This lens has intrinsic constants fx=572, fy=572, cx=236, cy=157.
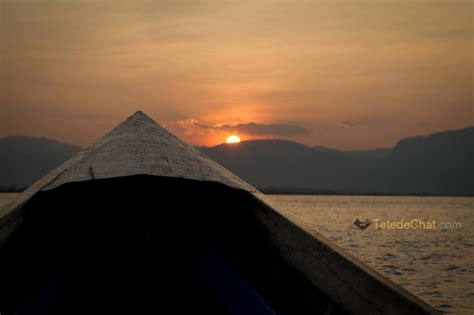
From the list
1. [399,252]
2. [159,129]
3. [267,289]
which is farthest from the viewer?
[399,252]

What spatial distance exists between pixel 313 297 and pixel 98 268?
229 centimetres

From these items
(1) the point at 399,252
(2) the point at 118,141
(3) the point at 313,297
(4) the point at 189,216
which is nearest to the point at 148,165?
(2) the point at 118,141

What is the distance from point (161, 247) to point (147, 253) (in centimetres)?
24

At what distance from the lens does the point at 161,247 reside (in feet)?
20.1

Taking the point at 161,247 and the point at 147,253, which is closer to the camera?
the point at 147,253

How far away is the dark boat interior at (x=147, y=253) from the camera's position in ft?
17.6

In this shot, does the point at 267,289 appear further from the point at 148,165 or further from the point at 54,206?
the point at 54,206

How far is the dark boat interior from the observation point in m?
5.36

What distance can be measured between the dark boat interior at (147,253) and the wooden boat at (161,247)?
0.04ft

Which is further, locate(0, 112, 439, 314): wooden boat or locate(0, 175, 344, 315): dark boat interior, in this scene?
locate(0, 175, 344, 315): dark boat interior

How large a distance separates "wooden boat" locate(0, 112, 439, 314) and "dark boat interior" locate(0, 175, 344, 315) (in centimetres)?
1

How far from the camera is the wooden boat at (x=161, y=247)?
4.88 meters

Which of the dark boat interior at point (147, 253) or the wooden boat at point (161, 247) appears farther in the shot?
the dark boat interior at point (147, 253)

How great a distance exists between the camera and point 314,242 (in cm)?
498
